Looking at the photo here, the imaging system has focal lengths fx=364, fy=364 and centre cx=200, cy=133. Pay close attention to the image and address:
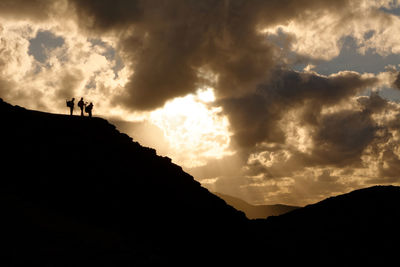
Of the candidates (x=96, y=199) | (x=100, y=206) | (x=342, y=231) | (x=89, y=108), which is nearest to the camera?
(x=100, y=206)

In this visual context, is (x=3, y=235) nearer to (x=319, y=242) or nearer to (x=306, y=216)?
(x=319, y=242)

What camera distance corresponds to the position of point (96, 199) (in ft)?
103

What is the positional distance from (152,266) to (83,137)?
753 inches

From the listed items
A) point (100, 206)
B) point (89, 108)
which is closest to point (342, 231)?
point (89, 108)

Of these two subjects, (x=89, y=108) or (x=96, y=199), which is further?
(x=89, y=108)

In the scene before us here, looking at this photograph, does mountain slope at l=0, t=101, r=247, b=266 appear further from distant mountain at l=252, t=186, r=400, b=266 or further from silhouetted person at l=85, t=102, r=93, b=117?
distant mountain at l=252, t=186, r=400, b=266

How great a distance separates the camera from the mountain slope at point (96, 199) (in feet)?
76.3

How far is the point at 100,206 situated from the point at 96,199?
0.94 metres

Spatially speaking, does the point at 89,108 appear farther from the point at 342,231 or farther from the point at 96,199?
the point at 342,231

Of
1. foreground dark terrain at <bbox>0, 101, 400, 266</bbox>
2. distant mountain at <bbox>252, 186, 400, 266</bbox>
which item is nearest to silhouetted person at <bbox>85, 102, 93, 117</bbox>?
foreground dark terrain at <bbox>0, 101, 400, 266</bbox>

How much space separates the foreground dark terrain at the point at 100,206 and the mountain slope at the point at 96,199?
0.27 ft

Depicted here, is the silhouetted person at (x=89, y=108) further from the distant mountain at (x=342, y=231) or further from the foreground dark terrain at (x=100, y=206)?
the distant mountain at (x=342, y=231)

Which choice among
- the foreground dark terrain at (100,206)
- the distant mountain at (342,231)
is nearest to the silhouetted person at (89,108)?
the foreground dark terrain at (100,206)

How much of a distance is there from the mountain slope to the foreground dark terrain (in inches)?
3.3
